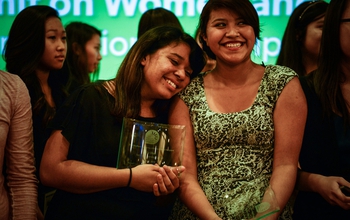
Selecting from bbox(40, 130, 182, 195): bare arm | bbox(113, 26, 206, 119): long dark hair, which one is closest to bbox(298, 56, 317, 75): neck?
bbox(113, 26, 206, 119): long dark hair

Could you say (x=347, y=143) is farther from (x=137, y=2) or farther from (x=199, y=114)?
(x=137, y=2)

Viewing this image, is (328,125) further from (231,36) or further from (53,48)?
(53,48)

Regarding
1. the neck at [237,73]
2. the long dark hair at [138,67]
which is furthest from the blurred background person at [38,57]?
the neck at [237,73]

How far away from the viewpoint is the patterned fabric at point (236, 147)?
2.14 m

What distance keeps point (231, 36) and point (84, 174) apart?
96 centimetres

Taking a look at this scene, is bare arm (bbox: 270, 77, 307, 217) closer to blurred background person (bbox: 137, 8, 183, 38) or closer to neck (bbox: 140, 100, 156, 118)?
neck (bbox: 140, 100, 156, 118)

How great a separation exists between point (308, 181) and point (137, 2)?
315 cm

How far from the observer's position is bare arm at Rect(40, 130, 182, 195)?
2.04 meters

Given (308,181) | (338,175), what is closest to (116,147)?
(308,181)

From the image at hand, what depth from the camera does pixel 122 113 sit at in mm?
2229

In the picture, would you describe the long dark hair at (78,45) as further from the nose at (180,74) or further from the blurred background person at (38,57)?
the nose at (180,74)

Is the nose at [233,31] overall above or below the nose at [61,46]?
above

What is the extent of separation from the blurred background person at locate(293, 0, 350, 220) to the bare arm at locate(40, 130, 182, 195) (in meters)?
0.69

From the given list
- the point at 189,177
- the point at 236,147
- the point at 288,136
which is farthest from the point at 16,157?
the point at 288,136
